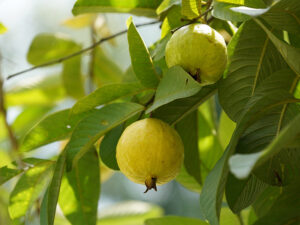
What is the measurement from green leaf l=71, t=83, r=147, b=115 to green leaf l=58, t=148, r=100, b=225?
7.5 inches

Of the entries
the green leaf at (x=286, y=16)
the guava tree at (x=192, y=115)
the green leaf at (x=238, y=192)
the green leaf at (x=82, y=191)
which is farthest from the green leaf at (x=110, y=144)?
the green leaf at (x=286, y=16)

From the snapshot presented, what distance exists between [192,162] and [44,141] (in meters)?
0.32

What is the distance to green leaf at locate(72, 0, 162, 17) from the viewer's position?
3.20 ft

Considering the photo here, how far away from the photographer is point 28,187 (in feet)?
3.27

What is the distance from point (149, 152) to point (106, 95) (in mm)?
153

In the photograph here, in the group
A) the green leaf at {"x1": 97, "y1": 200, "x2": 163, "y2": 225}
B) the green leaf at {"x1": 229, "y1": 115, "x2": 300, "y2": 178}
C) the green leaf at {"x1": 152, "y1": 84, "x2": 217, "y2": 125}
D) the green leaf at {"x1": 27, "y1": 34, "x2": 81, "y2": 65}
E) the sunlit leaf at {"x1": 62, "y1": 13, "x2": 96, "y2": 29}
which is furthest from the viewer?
the sunlit leaf at {"x1": 62, "y1": 13, "x2": 96, "y2": 29}

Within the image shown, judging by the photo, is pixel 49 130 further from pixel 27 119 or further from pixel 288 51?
pixel 27 119

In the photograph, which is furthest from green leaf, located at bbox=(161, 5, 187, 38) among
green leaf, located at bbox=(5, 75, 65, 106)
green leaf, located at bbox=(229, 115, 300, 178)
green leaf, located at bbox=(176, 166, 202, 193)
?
green leaf, located at bbox=(5, 75, 65, 106)

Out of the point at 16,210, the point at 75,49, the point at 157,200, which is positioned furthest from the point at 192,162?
the point at 157,200

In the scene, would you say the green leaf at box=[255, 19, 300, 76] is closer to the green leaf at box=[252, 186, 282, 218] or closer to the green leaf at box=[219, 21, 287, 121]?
the green leaf at box=[219, 21, 287, 121]

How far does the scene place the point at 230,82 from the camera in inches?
32.2

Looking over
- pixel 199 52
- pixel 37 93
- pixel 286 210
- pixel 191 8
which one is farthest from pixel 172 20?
pixel 37 93

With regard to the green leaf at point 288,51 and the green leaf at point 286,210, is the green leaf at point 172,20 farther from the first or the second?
the green leaf at point 286,210

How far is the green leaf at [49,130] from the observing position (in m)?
0.94
